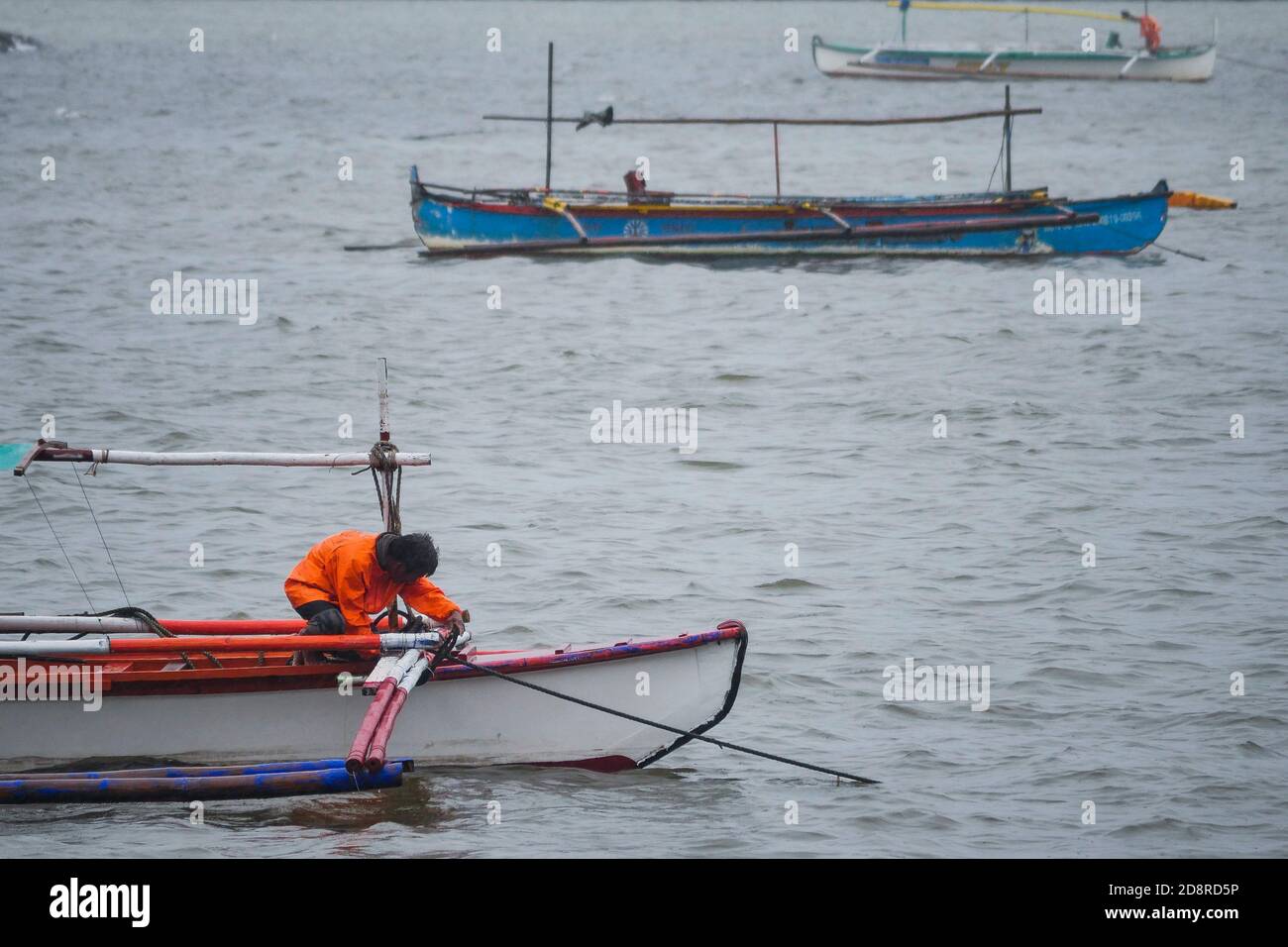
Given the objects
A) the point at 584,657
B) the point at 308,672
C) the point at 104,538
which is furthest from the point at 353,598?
the point at 104,538

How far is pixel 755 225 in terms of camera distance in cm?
2508

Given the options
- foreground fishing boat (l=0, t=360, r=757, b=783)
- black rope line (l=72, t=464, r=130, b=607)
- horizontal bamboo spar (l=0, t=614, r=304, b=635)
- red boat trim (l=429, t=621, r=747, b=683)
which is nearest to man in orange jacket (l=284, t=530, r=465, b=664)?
foreground fishing boat (l=0, t=360, r=757, b=783)

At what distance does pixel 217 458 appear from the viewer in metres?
9.73

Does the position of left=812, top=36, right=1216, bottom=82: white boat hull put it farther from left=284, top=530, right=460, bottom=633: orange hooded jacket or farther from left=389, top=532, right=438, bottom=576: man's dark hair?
left=389, top=532, right=438, bottom=576: man's dark hair

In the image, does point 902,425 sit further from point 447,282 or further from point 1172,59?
point 1172,59

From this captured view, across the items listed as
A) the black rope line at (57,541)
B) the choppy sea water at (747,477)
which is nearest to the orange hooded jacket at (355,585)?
the choppy sea water at (747,477)

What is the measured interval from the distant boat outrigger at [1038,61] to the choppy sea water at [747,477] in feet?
35.0

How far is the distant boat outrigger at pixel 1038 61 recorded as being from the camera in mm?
49469

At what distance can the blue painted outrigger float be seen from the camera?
24953 millimetres

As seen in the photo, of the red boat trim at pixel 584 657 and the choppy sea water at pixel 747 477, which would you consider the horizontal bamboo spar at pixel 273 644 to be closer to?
the red boat trim at pixel 584 657

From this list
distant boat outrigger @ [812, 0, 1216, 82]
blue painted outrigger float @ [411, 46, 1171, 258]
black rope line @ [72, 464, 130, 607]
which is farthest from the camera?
distant boat outrigger @ [812, 0, 1216, 82]

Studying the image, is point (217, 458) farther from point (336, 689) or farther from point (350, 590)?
point (336, 689)

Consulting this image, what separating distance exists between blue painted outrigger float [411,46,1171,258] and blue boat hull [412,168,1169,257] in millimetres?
15

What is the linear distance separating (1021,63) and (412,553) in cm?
4530
